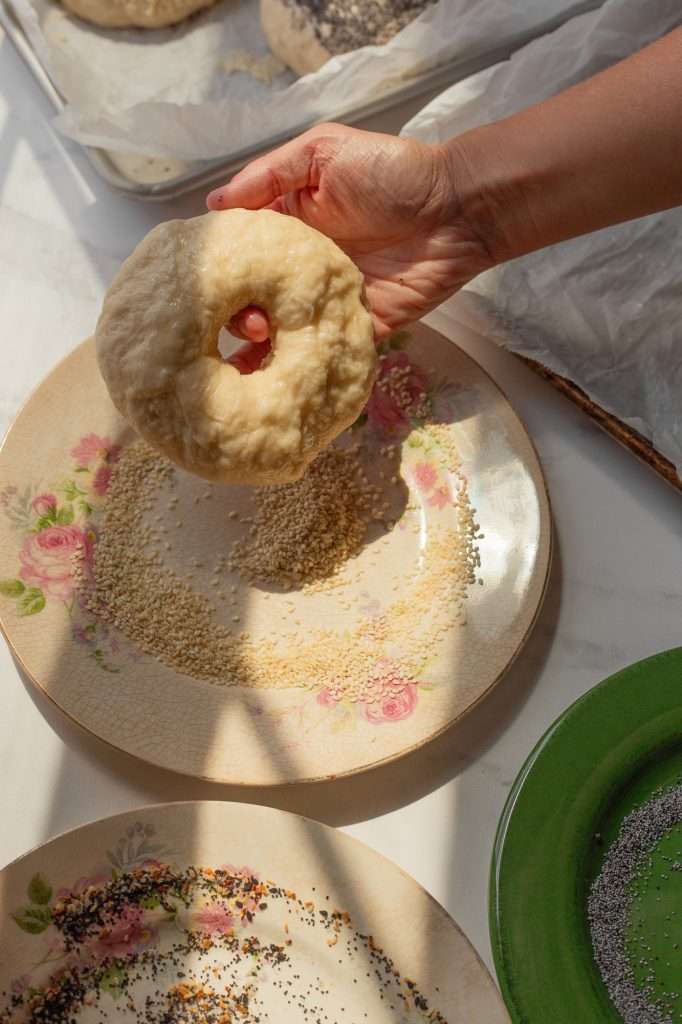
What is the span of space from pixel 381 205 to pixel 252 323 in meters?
0.27

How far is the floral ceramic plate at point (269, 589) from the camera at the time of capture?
113 centimetres

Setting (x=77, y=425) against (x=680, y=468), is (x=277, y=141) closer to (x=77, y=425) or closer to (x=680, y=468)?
(x=77, y=425)

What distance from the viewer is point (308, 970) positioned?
42.3 inches

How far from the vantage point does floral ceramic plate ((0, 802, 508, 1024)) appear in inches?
41.0

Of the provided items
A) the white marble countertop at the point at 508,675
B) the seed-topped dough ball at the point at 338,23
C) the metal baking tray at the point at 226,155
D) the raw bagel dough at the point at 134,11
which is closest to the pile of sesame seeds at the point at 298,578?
the white marble countertop at the point at 508,675

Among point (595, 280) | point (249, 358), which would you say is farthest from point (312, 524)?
point (595, 280)

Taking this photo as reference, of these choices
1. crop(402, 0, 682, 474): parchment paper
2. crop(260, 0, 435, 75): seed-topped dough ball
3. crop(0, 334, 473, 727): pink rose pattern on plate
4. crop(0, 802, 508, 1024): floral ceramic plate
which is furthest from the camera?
crop(260, 0, 435, 75): seed-topped dough ball

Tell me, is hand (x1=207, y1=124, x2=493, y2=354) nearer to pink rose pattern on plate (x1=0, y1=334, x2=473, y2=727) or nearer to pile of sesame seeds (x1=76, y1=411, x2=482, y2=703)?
pink rose pattern on plate (x1=0, y1=334, x2=473, y2=727)

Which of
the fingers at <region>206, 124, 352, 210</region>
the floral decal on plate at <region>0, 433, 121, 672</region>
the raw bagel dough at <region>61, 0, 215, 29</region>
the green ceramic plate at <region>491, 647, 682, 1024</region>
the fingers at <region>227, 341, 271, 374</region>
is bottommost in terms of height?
the green ceramic plate at <region>491, 647, 682, 1024</region>

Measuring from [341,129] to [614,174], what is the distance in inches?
13.5

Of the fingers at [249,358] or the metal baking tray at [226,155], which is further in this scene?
the metal baking tray at [226,155]

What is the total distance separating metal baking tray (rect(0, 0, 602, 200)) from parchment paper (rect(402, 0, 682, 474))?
0.08 m

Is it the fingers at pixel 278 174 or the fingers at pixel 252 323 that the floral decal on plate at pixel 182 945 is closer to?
the fingers at pixel 252 323

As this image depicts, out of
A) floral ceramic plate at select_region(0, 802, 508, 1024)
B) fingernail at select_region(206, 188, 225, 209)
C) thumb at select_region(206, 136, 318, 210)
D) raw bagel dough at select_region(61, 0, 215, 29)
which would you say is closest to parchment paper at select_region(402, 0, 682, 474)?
thumb at select_region(206, 136, 318, 210)
